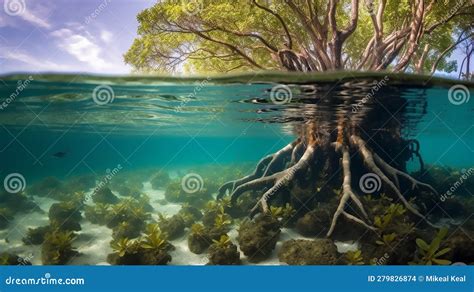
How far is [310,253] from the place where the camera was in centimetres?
834

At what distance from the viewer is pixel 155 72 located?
431 inches

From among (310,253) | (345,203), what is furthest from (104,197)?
(345,203)

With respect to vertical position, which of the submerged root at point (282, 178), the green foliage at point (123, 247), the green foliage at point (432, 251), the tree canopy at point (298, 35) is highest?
the tree canopy at point (298, 35)

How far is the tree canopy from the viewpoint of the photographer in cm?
967

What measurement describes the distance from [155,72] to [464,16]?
33.9ft

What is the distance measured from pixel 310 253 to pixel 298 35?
22.7ft

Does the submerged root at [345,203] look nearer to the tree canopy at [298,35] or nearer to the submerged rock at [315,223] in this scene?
the submerged rock at [315,223]

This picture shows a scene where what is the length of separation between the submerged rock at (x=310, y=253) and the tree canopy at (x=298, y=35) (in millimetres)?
5347

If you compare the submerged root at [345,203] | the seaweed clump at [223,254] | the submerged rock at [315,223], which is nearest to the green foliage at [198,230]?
the seaweed clump at [223,254]

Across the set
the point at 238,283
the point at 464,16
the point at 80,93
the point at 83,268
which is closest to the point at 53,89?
the point at 80,93

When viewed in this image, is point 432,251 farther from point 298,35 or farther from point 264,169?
point 298,35

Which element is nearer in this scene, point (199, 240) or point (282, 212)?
point (199, 240)

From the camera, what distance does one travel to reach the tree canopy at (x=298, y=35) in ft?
31.7

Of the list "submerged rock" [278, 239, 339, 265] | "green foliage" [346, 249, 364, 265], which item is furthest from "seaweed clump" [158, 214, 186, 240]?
"green foliage" [346, 249, 364, 265]
